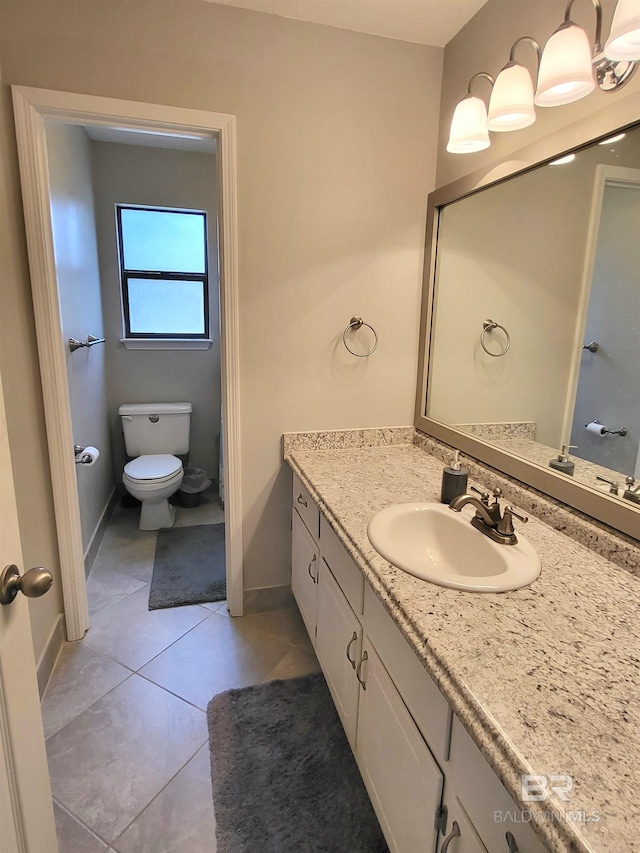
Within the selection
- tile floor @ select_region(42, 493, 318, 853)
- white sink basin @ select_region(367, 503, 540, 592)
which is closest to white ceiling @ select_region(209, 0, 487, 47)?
white sink basin @ select_region(367, 503, 540, 592)

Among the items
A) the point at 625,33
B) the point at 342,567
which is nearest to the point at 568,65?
the point at 625,33

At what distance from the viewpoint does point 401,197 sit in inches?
78.1

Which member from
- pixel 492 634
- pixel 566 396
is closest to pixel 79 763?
pixel 492 634

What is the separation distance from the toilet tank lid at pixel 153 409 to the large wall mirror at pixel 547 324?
1.95 m

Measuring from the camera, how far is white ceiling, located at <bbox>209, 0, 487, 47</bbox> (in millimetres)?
1649

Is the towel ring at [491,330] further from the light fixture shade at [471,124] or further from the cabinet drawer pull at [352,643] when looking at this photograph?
the cabinet drawer pull at [352,643]

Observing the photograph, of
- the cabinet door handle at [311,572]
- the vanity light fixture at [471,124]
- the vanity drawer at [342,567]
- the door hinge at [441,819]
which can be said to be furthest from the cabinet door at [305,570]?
the vanity light fixture at [471,124]

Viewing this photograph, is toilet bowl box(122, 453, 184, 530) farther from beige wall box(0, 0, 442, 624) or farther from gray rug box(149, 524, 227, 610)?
beige wall box(0, 0, 442, 624)

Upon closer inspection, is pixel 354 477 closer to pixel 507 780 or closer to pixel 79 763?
pixel 507 780

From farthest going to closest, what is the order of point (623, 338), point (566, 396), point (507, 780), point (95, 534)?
point (95, 534) < point (566, 396) < point (623, 338) < point (507, 780)

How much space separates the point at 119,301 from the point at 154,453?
3.67ft

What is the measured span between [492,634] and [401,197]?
1.77 meters

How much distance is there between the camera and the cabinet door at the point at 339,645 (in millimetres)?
1296

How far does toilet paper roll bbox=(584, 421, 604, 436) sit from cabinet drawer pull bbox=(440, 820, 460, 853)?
3.28 ft
